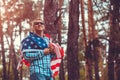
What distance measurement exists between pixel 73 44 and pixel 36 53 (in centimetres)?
735

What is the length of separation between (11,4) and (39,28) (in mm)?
24438

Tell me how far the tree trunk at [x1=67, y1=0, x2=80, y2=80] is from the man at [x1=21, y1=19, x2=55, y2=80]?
6.88 meters

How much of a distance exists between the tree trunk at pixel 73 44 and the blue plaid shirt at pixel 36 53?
271 inches

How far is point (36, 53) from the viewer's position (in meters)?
5.03

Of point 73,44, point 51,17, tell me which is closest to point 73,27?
point 73,44

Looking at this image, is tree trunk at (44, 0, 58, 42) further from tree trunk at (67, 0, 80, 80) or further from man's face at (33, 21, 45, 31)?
tree trunk at (67, 0, 80, 80)

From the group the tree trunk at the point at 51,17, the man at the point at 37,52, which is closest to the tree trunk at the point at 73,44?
the tree trunk at the point at 51,17

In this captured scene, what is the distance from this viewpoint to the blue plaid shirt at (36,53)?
5051 millimetres

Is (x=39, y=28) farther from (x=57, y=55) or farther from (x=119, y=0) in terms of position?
(x=119, y=0)

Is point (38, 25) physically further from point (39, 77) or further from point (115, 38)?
point (115, 38)

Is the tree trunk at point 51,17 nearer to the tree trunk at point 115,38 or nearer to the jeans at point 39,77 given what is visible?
the jeans at point 39,77

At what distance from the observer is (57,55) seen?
5.30 m

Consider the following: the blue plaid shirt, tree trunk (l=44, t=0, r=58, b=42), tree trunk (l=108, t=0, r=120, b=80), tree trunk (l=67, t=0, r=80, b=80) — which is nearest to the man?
the blue plaid shirt

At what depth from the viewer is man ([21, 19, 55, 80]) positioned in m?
5.04
